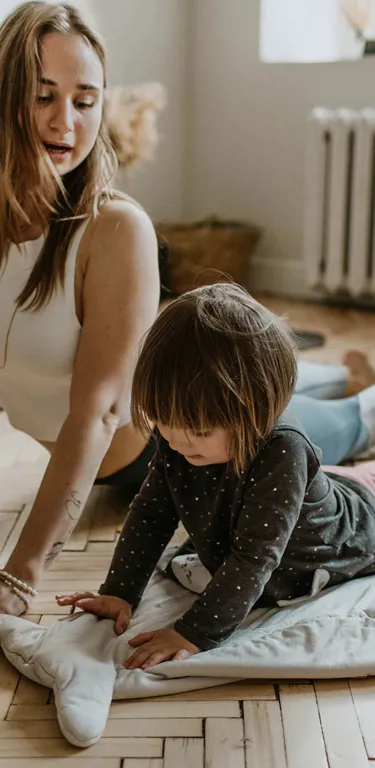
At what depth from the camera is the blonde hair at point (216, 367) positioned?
1.02m

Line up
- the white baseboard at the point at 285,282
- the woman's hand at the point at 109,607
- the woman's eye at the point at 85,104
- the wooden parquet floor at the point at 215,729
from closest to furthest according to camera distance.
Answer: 1. the wooden parquet floor at the point at 215,729
2. the woman's hand at the point at 109,607
3. the woman's eye at the point at 85,104
4. the white baseboard at the point at 285,282

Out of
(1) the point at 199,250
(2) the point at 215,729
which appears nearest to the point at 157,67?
(1) the point at 199,250

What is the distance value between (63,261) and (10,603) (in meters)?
0.47

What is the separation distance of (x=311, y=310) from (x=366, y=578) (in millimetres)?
2004

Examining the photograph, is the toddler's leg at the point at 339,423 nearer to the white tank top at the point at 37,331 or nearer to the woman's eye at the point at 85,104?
the white tank top at the point at 37,331

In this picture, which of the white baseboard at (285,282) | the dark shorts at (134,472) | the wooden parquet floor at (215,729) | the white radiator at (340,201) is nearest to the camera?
the wooden parquet floor at (215,729)

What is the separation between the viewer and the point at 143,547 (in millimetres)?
1223

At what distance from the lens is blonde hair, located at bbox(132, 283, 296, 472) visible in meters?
1.02

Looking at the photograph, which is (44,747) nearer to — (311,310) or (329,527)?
(329,527)

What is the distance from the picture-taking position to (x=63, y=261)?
1.37m

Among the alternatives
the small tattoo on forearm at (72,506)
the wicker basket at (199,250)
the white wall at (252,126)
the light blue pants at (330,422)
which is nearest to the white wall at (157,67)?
the white wall at (252,126)

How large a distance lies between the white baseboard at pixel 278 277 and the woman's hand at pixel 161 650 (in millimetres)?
2399

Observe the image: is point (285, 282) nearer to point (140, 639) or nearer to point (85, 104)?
point (85, 104)

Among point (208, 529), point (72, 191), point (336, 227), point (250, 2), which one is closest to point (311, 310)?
point (336, 227)
